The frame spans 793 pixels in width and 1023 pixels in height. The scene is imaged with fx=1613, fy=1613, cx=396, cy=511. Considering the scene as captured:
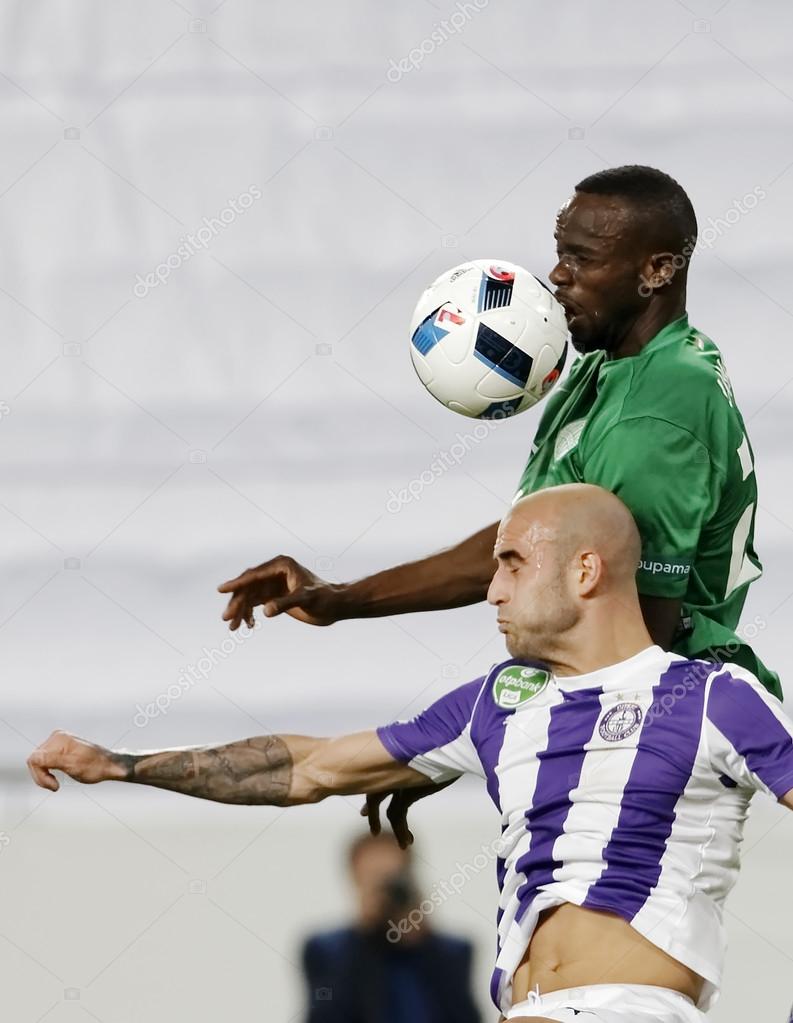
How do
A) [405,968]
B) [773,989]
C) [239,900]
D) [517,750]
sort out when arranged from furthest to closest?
[239,900]
[773,989]
[405,968]
[517,750]

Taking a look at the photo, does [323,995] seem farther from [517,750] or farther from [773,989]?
[517,750]

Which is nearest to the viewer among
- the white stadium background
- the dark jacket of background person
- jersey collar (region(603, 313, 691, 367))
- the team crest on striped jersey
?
the team crest on striped jersey

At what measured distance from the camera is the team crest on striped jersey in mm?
2295

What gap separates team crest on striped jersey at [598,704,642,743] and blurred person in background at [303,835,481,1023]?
1237 millimetres

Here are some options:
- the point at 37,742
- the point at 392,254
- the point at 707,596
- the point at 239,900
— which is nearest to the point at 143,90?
the point at 392,254

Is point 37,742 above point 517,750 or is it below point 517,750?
below

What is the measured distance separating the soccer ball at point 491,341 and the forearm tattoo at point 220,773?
0.66m

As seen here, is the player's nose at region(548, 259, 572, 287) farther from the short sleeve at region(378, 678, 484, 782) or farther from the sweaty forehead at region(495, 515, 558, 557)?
the short sleeve at region(378, 678, 484, 782)

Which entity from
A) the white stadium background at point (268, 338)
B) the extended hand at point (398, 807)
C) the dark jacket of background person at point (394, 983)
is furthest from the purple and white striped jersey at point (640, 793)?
the white stadium background at point (268, 338)

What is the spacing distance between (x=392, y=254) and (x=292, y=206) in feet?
0.96

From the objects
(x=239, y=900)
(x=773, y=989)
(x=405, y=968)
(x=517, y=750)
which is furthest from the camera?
(x=239, y=900)

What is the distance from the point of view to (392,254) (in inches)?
167

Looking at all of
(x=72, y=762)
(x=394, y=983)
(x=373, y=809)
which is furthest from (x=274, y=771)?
(x=394, y=983)

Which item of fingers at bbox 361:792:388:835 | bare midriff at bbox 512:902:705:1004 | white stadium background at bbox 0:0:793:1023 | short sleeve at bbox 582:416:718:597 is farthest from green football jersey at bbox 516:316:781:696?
white stadium background at bbox 0:0:793:1023
